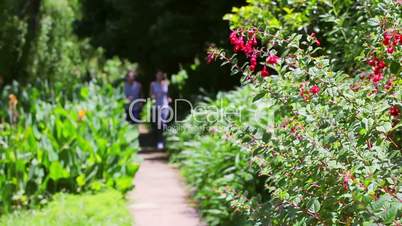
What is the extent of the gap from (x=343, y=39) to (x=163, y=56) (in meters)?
10.5

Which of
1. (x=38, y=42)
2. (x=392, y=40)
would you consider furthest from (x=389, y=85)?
(x=38, y=42)

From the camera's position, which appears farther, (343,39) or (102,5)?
(102,5)

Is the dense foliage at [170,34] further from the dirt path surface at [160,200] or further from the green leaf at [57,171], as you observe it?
the green leaf at [57,171]

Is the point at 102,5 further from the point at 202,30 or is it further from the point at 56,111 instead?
the point at 56,111

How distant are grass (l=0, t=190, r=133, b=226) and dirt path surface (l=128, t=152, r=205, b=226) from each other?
0.83 feet

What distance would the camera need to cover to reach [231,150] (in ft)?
24.8

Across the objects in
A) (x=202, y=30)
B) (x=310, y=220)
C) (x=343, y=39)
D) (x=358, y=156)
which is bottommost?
(x=310, y=220)

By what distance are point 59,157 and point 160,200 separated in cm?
133

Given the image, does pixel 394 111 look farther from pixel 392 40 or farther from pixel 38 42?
pixel 38 42

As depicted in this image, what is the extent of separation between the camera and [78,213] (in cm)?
682

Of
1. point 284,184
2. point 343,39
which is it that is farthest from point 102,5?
point 284,184

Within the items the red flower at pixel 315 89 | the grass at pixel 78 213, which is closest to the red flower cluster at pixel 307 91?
the red flower at pixel 315 89

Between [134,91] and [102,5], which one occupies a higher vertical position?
[102,5]

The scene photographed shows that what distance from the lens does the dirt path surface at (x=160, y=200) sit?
7312 millimetres
